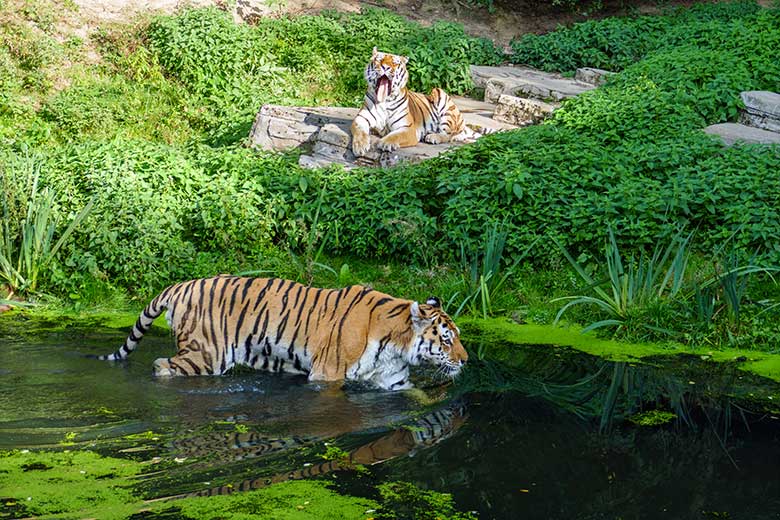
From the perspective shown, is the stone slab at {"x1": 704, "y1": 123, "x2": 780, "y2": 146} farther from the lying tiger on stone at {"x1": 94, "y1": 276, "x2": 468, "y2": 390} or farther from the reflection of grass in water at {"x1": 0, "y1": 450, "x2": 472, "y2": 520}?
the reflection of grass in water at {"x1": 0, "y1": 450, "x2": 472, "y2": 520}

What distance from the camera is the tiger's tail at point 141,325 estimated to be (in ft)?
20.7

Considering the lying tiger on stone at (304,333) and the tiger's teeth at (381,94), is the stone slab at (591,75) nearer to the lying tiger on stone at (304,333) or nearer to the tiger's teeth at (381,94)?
the tiger's teeth at (381,94)

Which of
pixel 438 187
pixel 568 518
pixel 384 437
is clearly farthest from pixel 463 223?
pixel 568 518

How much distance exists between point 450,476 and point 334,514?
29.0 inches

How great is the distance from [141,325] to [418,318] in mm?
1858

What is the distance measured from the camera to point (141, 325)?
6363 millimetres

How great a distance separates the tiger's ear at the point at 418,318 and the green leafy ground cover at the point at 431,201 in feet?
6.11

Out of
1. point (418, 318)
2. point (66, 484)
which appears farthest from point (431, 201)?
point (66, 484)

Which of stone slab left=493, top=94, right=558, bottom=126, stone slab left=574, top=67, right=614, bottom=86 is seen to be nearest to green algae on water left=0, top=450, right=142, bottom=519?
stone slab left=493, top=94, right=558, bottom=126

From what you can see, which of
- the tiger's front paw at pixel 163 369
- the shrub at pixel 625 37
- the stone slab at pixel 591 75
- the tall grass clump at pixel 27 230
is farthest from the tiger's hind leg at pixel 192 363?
the shrub at pixel 625 37

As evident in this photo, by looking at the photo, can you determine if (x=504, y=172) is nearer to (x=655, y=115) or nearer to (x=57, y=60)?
(x=655, y=115)

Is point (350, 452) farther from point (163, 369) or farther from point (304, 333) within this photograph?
point (163, 369)

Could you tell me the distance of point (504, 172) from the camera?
901 centimetres

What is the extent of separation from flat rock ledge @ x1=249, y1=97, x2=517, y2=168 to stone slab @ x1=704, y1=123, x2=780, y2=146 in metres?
2.51
